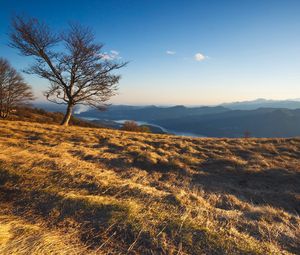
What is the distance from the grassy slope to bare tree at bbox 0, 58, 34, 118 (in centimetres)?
3565

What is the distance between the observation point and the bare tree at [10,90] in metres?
41.0

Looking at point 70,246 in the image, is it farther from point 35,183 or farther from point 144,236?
point 35,183

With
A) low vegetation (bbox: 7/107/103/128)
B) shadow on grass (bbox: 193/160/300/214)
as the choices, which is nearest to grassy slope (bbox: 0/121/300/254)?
shadow on grass (bbox: 193/160/300/214)

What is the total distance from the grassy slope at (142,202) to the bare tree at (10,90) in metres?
35.7

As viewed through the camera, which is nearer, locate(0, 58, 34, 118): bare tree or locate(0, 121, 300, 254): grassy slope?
locate(0, 121, 300, 254): grassy slope

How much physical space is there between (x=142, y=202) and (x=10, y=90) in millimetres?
44625

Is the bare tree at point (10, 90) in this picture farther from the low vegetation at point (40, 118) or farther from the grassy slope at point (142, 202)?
the grassy slope at point (142, 202)

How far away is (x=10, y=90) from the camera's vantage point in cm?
4206

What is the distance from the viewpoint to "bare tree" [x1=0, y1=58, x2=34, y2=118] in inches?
1614

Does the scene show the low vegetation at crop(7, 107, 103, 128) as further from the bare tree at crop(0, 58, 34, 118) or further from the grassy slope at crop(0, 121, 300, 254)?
the grassy slope at crop(0, 121, 300, 254)

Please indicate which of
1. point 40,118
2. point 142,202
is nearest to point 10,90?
point 40,118

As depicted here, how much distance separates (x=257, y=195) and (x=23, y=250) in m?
7.89

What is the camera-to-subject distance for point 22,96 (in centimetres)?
4550

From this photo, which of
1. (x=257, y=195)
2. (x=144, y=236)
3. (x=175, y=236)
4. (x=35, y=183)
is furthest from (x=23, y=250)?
(x=257, y=195)
